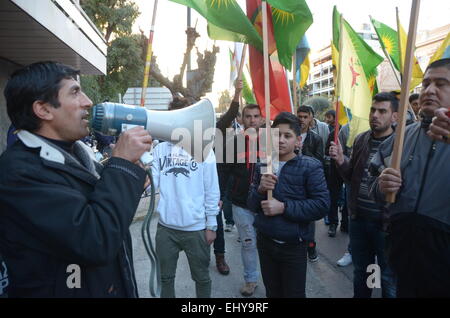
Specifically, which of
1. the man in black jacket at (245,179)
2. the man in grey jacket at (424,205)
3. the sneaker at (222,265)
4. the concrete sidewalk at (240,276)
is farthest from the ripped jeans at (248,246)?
the man in grey jacket at (424,205)

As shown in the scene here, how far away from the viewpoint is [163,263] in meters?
2.77

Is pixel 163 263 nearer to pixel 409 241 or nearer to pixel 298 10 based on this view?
pixel 409 241

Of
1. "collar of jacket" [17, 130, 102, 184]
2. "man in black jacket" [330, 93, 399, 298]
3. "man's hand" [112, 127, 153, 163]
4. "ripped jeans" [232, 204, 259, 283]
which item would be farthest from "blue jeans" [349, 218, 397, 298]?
"collar of jacket" [17, 130, 102, 184]

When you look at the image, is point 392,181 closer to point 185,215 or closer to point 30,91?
point 185,215

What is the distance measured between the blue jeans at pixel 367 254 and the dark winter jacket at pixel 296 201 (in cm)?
74

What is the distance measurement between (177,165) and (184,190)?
0.22 metres

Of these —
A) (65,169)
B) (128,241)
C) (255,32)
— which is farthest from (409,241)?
(255,32)

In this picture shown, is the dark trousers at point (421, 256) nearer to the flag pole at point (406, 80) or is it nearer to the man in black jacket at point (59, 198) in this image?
the flag pole at point (406, 80)

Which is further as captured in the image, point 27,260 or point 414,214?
point 414,214

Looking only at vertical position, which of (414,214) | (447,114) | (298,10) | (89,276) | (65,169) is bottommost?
(89,276)

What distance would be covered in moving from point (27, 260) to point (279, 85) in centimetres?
247

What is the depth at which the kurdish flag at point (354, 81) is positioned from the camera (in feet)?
12.3

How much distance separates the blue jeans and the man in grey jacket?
1.12m

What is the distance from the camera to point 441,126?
1.52m
